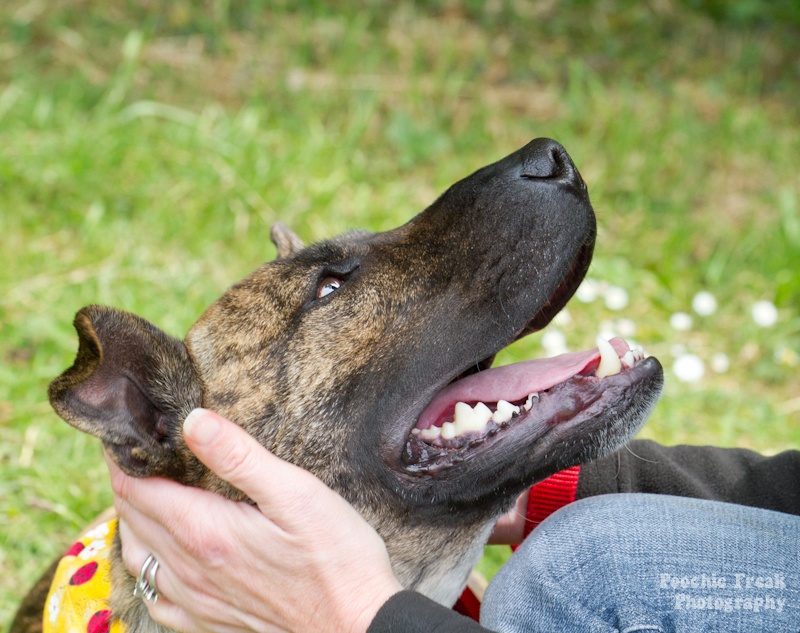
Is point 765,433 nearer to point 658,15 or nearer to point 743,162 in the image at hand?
point 743,162

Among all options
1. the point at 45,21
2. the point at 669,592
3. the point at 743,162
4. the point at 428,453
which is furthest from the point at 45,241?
the point at 743,162

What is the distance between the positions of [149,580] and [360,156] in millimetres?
4238

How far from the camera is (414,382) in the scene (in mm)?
2064

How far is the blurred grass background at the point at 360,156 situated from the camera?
429 centimetres

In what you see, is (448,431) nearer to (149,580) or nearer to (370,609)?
(370,609)

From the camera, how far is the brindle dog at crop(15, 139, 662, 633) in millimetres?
2029

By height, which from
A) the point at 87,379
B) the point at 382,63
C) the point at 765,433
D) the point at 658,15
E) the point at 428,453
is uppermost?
the point at 87,379

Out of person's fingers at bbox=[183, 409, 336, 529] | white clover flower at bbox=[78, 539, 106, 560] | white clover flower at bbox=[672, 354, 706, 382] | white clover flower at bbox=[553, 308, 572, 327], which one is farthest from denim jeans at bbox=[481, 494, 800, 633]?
white clover flower at bbox=[553, 308, 572, 327]

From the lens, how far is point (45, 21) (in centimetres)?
654

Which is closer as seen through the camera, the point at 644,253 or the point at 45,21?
the point at 644,253

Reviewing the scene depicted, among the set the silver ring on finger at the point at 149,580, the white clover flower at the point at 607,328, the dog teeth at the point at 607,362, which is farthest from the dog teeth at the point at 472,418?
the white clover flower at the point at 607,328

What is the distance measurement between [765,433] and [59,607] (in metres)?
3.55

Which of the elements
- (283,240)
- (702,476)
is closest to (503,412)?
(702,476)

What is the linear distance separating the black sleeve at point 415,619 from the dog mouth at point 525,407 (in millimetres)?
367
